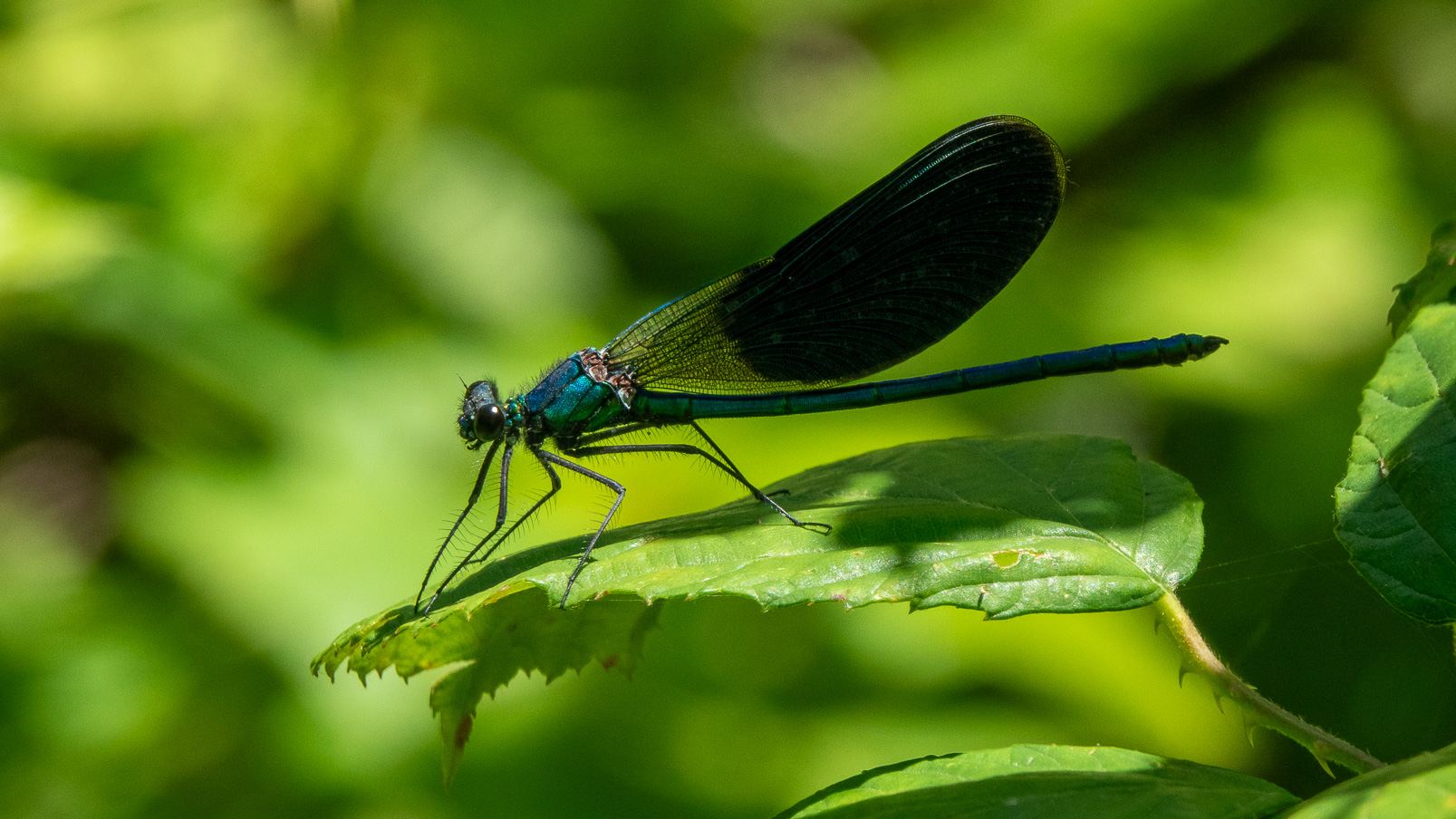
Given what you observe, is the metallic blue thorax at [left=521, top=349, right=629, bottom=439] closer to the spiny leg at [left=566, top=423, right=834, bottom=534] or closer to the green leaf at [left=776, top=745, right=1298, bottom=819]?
the spiny leg at [left=566, top=423, right=834, bottom=534]

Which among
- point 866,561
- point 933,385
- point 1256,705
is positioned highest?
point 933,385

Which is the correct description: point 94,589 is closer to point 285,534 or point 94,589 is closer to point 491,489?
point 285,534

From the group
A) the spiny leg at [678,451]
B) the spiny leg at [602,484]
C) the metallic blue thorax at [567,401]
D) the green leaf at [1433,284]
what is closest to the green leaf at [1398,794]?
the green leaf at [1433,284]

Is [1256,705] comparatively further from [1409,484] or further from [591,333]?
[591,333]

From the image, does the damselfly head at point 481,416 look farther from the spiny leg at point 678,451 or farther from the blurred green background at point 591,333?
the blurred green background at point 591,333

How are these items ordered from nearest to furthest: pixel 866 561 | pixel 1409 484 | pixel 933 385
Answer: pixel 1409 484
pixel 866 561
pixel 933 385

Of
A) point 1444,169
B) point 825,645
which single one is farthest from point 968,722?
point 1444,169

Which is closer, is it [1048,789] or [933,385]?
[1048,789]

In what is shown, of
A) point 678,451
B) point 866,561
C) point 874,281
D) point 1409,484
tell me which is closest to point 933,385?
point 874,281

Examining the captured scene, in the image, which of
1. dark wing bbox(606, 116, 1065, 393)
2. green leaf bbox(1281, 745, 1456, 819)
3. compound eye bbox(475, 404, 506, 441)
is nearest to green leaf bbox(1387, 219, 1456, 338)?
green leaf bbox(1281, 745, 1456, 819)
